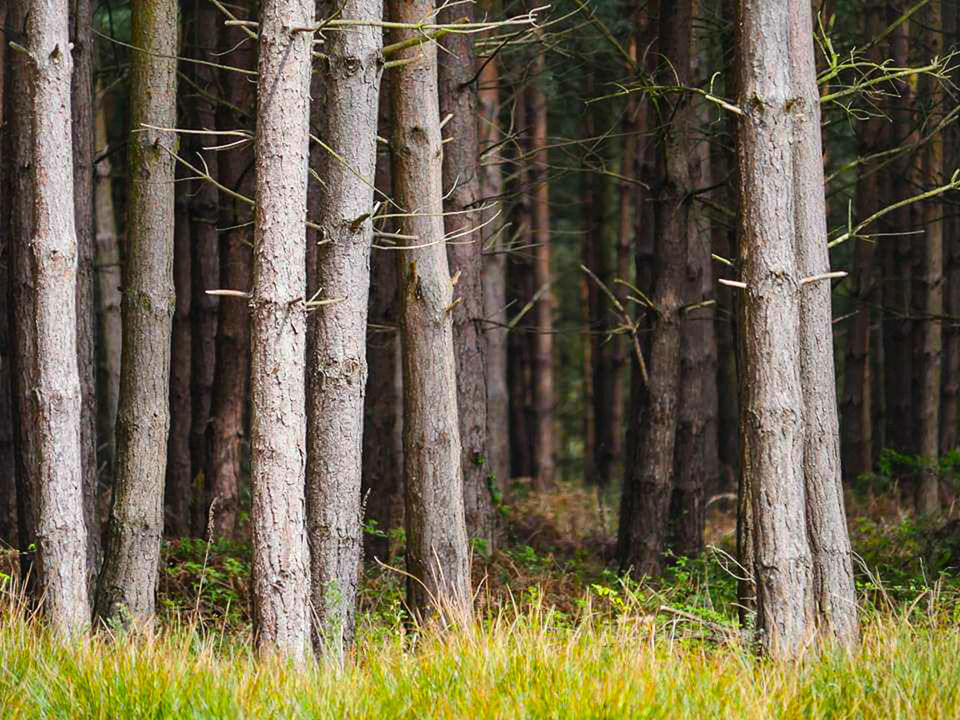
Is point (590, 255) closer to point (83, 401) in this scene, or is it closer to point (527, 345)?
point (527, 345)

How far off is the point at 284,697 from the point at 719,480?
14855 mm

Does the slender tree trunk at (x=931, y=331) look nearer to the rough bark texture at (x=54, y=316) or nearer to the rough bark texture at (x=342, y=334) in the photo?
the rough bark texture at (x=342, y=334)

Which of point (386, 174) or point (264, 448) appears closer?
point (264, 448)

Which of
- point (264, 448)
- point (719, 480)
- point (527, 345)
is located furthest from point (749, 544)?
point (527, 345)

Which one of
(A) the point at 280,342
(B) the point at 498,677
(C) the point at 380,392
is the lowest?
(B) the point at 498,677

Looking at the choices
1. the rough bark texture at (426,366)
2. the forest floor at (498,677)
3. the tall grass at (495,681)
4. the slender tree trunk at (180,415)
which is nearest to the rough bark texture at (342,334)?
the forest floor at (498,677)

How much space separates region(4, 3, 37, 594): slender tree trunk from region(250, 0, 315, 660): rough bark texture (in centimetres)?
285

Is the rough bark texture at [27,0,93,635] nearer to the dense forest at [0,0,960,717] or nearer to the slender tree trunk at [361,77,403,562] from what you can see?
the dense forest at [0,0,960,717]

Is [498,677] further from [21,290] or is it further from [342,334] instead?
[21,290]

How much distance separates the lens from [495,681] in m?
5.39

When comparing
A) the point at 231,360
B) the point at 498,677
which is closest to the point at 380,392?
the point at 231,360

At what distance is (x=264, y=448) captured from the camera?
6.21 meters

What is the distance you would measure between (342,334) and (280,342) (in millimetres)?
745

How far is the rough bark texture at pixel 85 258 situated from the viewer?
27.4 feet
